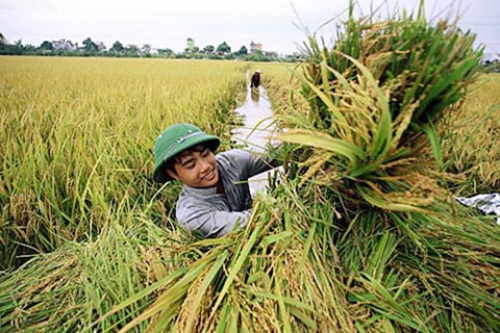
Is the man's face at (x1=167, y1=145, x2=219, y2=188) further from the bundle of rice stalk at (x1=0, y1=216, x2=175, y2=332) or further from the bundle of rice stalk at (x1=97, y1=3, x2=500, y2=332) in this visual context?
the bundle of rice stalk at (x1=97, y1=3, x2=500, y2=332)

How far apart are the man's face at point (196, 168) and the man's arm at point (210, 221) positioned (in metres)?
0.12

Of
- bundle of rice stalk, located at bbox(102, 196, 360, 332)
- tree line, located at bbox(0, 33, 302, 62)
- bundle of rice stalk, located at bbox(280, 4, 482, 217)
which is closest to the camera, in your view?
bundle of rice stalk, located at bbox(280, 4, 482, 217)

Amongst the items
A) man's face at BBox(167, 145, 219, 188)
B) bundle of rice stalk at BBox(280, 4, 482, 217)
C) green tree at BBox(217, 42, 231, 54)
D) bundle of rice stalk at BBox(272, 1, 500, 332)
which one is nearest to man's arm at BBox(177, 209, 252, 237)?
man's face at BBox(167, 145, 219, 188)

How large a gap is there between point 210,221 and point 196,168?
22 centimetres

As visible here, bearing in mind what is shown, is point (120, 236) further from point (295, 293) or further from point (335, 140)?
point (335, 140)

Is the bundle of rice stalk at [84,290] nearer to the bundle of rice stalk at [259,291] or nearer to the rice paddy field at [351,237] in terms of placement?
the rice paddy field at [351,237]

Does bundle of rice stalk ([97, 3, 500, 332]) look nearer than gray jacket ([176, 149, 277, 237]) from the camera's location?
Yes

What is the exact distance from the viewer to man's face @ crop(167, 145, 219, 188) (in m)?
1.41

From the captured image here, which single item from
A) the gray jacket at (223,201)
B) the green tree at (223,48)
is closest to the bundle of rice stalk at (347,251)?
the gray jacket at (223,201)

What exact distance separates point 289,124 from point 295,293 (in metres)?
0.48

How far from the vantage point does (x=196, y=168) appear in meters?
1.42

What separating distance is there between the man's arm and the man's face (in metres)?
0.12

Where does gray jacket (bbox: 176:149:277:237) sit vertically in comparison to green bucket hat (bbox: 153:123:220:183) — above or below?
below

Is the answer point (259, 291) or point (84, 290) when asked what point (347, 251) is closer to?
point (259, 291)
